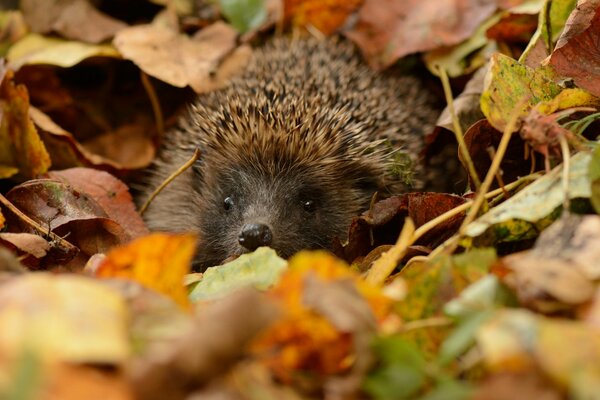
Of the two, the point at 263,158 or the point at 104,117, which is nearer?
the point at 263,158

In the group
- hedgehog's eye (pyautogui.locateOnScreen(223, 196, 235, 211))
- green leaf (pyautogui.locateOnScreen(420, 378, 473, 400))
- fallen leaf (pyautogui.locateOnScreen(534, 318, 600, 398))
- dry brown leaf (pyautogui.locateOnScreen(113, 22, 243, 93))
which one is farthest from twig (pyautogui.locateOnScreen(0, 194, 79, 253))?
fallen leaf (pyautogui.locateOnScreen(534, 318, 600, 398))

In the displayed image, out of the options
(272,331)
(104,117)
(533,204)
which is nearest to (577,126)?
(533,204)

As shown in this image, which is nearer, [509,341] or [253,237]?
[509,341]

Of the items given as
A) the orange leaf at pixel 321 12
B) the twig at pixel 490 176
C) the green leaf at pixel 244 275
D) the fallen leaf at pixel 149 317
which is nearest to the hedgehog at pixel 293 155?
the orange leaf at pixel 321 12

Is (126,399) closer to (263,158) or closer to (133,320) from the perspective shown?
(133,320)

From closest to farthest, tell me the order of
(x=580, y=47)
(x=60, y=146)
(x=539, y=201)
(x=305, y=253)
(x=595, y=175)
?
1. (x=305, y=253)
2. (x=595, y=175)
3. (x=539, y=201)
4. (x=580, y=47)
5. (x=60, y=146)

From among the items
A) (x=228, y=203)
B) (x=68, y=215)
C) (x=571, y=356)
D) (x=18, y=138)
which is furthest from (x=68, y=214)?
(x=571, y=356)

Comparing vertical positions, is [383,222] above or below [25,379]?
below

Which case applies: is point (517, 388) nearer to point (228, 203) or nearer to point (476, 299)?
point (476, 299)
